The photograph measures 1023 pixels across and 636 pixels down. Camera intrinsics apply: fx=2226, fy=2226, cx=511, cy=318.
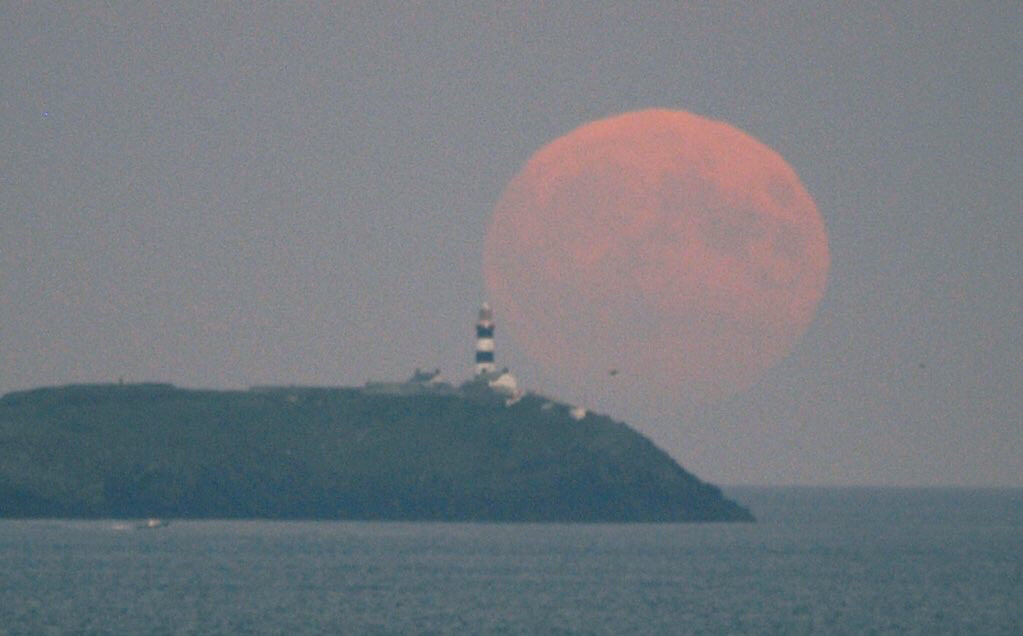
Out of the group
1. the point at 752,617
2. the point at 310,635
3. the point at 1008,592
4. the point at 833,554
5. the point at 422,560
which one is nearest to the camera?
the point at 310,635

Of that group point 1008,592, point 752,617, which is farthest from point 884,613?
point 1008,592

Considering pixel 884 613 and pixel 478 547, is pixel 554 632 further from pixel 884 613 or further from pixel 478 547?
pixel 478 547

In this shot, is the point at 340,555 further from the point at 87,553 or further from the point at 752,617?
the point at 752,617

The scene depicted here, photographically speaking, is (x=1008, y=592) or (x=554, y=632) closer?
(x=554, y=632)

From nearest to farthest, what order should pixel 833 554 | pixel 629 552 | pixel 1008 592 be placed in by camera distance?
pixel 1008 592 < pixel 629 552 < pixel 833 554

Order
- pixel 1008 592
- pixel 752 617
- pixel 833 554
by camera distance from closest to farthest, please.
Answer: pixel 752 617 → pixel 1008 592 → pixel 833 554

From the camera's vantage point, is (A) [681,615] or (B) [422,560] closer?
(A) [681,615]

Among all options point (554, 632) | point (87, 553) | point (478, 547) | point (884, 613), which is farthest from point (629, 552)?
point (554, 632)
